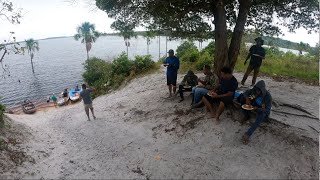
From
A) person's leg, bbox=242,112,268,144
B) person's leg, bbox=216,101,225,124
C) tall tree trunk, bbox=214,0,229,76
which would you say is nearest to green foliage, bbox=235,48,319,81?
tall tree trunk, bbox=214,0,229,76

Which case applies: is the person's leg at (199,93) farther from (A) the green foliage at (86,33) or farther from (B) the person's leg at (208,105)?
(A) the green foliage at (86,33)

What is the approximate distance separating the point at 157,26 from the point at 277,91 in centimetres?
592

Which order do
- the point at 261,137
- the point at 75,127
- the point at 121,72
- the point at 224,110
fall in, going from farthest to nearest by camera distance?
the point at 121,72 → the point at 75,127 → the point at 224,110 → the point at 261,137

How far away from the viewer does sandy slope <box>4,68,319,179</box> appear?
6195mm

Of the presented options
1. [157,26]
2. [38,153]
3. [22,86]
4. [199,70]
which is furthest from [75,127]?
[22,86]

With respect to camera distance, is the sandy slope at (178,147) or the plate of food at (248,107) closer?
the sandy slope at (178,147)

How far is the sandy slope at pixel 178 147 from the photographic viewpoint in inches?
244

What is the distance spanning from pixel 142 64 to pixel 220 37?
10630 mm

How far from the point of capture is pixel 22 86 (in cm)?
5766

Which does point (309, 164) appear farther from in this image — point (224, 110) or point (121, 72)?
point (121, 72)

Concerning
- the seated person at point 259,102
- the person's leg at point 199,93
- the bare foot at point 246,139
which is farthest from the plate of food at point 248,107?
the person's leg at point 199,93

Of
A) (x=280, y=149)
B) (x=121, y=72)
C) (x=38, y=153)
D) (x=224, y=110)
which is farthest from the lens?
(x=121, y=72)

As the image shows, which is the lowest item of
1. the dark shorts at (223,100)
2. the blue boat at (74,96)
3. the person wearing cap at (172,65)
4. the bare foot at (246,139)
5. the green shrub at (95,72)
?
the blue boat at (74,96)

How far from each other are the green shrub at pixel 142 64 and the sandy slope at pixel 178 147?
9.27 m
